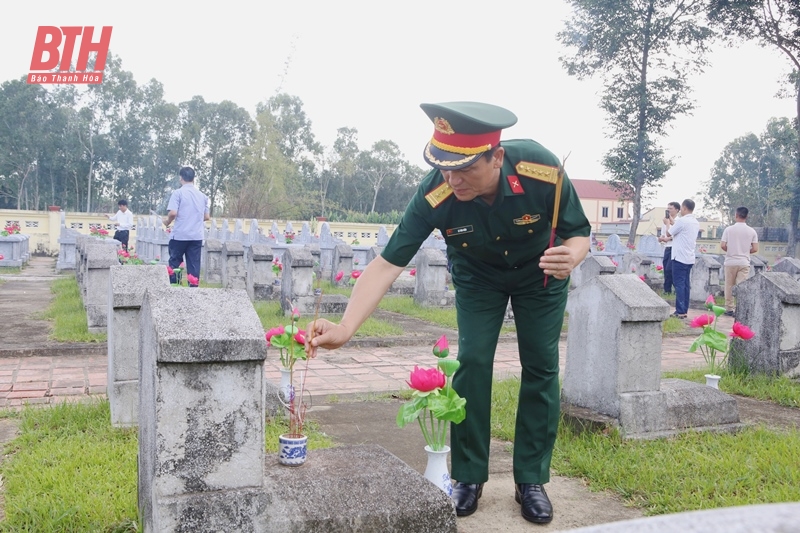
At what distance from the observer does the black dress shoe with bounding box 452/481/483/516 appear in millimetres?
3195

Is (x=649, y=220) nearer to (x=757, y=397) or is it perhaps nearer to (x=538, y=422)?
(x=757, y=397)

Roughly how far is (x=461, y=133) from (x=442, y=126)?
3.7 inches

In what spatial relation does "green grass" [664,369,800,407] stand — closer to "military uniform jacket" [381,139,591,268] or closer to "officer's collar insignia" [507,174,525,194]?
"military uniform jacket" [381,139,591,268]

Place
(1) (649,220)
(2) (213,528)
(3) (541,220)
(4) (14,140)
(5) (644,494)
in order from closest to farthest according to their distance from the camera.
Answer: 1. (2) (213,528)
2. (3) (541,220)
3. (5) (644,494)
4. (4) (14,140)
5. (1) (649,220)

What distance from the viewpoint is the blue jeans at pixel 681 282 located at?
10.7 meters

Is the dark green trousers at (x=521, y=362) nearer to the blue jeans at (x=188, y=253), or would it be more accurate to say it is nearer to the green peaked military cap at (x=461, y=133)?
the green peaked military cap at (x=461, y=133)

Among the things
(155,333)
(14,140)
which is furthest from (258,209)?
(155,333)

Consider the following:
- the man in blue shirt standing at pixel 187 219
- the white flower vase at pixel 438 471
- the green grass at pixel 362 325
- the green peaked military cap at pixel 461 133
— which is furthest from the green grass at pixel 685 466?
the man in blue shirt standing at pixel 187 219

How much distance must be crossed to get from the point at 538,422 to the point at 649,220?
5152cm

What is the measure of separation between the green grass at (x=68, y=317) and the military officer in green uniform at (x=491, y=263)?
5.33 metres

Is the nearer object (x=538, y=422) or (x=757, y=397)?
(x=538, y=422)

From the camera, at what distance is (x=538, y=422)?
3.29m

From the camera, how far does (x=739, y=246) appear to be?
36.0ft

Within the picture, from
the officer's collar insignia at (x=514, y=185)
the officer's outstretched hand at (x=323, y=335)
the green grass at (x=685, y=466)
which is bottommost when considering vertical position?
the green grass at (x=685, y=466)
